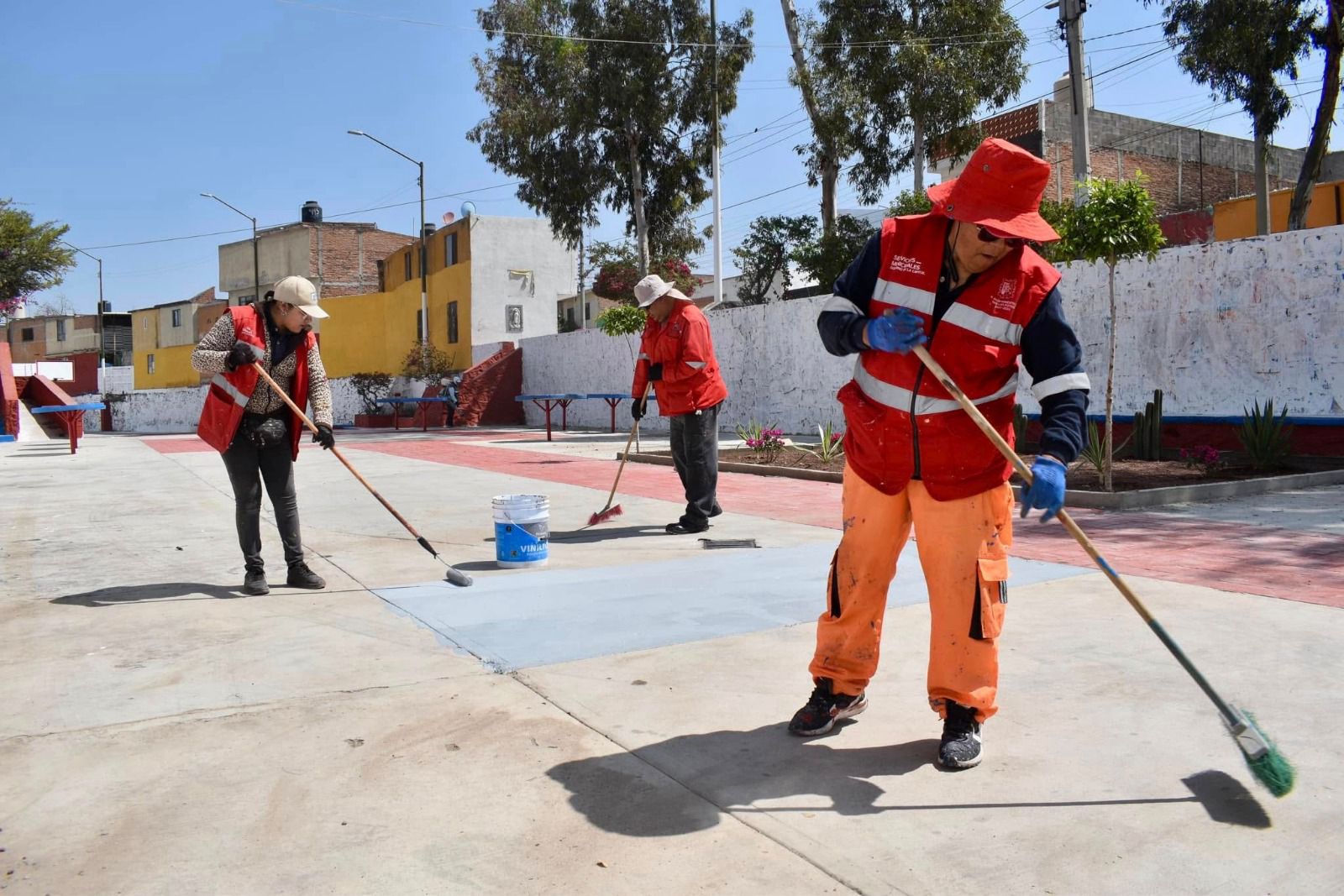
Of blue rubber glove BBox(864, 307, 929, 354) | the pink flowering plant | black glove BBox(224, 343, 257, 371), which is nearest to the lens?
blue rubber glove BBox(864, 307, 929, 354)

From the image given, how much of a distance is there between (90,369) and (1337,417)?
229 feet

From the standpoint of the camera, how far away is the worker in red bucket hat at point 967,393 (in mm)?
3156

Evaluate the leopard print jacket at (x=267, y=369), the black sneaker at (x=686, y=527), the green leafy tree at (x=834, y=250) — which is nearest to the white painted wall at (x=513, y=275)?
the green leafy tree at (x=834, y=250)

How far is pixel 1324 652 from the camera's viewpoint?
4.32m

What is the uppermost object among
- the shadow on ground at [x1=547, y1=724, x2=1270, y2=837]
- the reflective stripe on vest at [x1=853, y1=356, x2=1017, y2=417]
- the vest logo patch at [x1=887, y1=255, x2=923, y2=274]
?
the vest logo patch at [x1=887, y1=255, x2=923, y2=274]

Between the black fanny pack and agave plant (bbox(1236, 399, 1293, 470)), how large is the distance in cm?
934

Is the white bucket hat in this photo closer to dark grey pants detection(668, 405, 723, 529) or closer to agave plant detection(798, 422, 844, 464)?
dark grey pants detection(668, 405, 723, 529)

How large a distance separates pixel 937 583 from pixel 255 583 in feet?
13.4

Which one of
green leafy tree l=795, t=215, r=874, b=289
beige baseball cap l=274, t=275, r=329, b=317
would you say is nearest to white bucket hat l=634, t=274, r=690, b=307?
beige baseball cap l=274, t=275, r=329, b=317

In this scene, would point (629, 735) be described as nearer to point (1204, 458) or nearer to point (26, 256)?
point (1204, 458)

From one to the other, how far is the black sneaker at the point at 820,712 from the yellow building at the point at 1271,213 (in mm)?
28382

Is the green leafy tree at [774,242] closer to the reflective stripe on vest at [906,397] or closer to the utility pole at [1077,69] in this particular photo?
the utility pole at [1077,69]

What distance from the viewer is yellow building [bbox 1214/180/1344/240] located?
1055 inches

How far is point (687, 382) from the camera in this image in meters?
8.07
